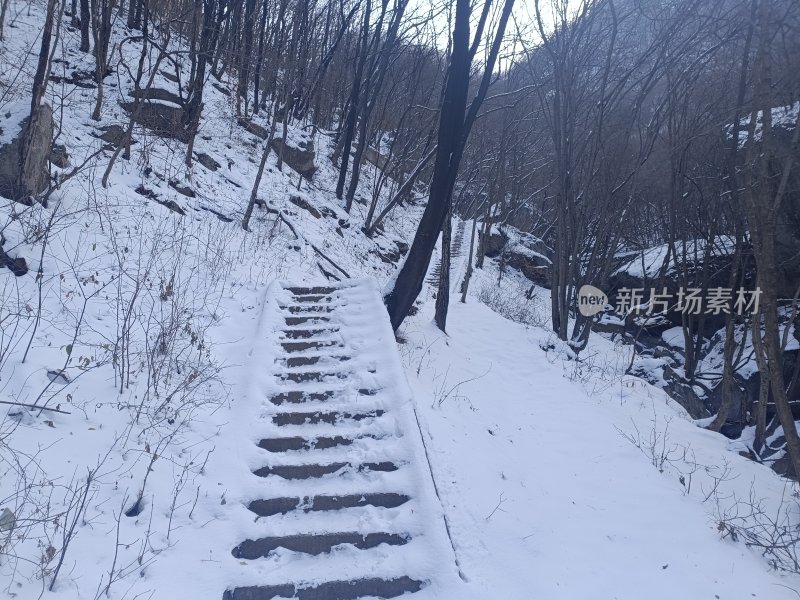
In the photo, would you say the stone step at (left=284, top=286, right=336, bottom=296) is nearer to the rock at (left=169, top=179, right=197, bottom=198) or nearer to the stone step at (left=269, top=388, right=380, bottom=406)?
the stone step at (left=269, top=388, right=380, bottom=406)

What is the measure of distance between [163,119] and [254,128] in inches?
226

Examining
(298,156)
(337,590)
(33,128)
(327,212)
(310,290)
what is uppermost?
(298,156)

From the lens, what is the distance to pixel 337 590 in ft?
10.3

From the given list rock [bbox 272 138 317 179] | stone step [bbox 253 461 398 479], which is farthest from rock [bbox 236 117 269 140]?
stone step [bbox 253 461 398 479]

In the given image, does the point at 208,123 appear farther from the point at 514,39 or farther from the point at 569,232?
the point at 569,232

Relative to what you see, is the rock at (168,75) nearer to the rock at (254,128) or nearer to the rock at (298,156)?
the rock at (254,128)

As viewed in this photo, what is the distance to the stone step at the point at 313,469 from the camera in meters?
4.08

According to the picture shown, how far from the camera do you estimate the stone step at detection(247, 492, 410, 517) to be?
372 cm

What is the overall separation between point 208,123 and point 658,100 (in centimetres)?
1251

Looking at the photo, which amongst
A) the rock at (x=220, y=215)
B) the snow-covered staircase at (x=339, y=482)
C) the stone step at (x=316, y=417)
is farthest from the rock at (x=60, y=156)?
the stone step at (x=316, y=417)


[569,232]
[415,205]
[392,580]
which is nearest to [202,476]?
[392,580]

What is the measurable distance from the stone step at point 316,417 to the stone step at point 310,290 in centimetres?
335

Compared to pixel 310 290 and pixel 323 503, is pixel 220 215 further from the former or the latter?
pixel 323 503

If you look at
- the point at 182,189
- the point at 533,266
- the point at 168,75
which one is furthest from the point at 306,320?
the point at 533,266
